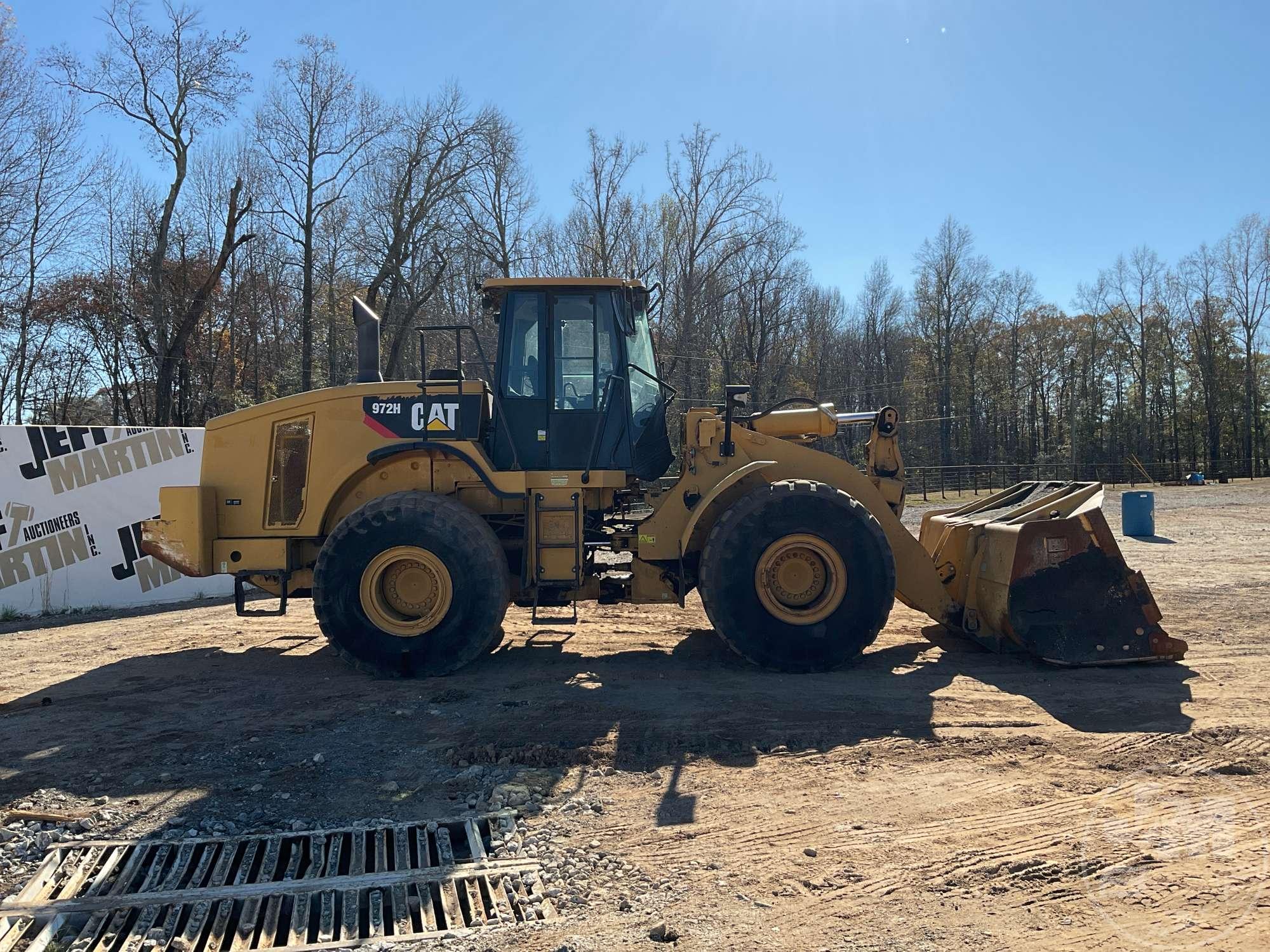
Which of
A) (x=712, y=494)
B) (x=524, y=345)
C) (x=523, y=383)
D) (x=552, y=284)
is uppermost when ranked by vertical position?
(x=552, y=284)

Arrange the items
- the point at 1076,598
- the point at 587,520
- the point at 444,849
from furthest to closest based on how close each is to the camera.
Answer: the point at 587,520, the point at 1076,598, the point at 444,849

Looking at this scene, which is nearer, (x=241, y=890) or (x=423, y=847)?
(x=241, y=890)

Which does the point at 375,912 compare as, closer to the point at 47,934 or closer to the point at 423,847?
the point at 423,847

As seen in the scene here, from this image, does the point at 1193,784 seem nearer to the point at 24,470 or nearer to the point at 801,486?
the point at 801,486

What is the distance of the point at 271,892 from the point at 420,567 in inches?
125

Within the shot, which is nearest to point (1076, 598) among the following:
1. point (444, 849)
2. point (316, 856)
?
point (444, 849)

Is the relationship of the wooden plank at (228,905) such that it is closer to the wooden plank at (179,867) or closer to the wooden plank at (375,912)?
the wooden plank at (179,867)

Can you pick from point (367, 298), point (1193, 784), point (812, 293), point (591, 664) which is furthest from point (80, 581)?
point (812, 293)

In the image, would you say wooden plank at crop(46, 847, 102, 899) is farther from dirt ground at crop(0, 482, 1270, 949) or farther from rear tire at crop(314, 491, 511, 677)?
rear tire at crop(314, 491, 511, 677)

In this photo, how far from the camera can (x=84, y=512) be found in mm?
10672

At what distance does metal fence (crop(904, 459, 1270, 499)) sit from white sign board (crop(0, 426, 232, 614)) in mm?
25275

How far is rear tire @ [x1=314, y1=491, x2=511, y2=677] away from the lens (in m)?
6.35

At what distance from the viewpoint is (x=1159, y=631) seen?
20.8 feet

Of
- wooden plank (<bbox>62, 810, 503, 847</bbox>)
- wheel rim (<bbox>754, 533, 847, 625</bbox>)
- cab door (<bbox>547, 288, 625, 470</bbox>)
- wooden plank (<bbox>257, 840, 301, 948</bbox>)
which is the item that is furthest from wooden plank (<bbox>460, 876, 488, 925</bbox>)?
cab door (<bbox>547, 288, 625, 470</bbox>)
